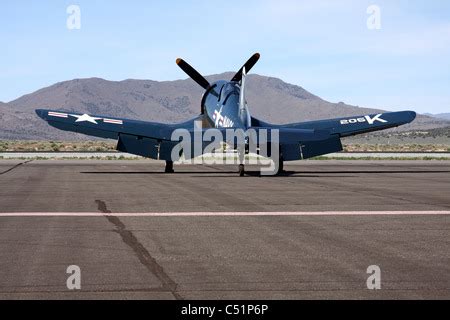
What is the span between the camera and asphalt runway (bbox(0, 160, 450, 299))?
8297 millimetres

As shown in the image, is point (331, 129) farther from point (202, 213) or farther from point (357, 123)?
point (202, 213)

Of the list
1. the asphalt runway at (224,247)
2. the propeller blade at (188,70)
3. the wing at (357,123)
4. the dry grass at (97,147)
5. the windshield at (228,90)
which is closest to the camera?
the asphalt runway at (224,247)

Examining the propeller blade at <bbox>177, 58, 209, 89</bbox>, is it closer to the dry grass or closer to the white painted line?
the white painted line

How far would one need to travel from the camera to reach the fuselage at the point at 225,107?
3120cm

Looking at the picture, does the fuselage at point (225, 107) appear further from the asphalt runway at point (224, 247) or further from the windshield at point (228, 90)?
the asphalt runway at point (224, 247)

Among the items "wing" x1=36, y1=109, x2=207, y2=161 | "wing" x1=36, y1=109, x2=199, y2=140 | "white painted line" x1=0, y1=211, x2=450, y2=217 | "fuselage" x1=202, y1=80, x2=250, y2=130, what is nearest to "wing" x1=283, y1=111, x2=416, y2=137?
"fuselage" x1=202, y1=80, x2=250, y2=130

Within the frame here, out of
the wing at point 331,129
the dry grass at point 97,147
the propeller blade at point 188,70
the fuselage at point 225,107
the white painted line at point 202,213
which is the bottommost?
the dry grass at point 97,147

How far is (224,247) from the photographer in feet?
37.0

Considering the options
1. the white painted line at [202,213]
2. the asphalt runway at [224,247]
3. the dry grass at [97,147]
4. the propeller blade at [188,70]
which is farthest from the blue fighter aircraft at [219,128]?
the dry grass at [97,147]

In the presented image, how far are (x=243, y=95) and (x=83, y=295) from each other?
24046 mm

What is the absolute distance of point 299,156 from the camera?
32.3 m

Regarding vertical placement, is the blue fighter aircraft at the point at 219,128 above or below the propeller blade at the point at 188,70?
below

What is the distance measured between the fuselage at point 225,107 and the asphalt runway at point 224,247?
1067 centimetres

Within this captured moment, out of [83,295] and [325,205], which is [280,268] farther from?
[325,205]
